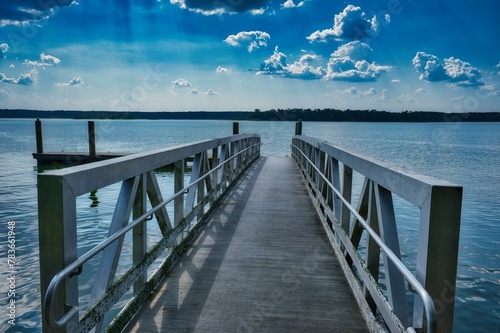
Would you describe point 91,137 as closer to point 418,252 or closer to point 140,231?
point 140,231

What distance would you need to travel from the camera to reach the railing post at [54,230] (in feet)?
6.66

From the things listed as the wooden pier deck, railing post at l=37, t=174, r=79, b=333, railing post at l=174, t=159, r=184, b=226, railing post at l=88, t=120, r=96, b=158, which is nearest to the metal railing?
the wooden pier deck

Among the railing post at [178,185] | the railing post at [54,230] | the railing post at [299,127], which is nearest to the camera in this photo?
the railing post at [54,230]

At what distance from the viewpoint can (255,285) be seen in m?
3.72

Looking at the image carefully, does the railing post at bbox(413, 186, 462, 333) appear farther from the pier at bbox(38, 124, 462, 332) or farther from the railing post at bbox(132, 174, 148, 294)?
the railing post at bbox(132, 174, 148, 294)

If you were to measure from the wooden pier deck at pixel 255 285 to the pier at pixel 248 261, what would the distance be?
1 centimetres

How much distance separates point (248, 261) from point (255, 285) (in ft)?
2.23

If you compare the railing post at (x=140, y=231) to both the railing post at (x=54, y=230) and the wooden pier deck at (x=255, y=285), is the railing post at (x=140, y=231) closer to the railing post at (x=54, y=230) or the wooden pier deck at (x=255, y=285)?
the wooden pier deck at (x=255, y=285)

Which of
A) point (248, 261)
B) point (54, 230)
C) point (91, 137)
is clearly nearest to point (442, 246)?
point (54, 230)

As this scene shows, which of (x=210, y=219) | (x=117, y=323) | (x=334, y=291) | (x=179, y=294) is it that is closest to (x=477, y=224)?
(x=210, y=219)

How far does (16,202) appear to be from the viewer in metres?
13.6

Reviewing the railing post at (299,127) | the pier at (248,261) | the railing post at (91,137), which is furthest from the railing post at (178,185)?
the railing post at (91,137)

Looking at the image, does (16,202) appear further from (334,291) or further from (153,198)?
(334,291)

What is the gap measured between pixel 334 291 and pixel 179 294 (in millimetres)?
1395
